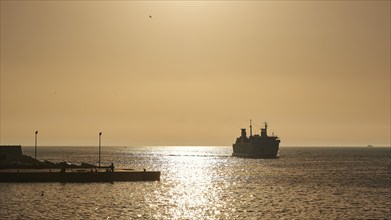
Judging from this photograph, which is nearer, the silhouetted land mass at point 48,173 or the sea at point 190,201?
the sea at point 190,201

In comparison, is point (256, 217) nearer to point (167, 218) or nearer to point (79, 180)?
point (167, 218)

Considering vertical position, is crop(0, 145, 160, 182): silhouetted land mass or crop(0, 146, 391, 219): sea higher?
crop(0, 145, 160, 182): silhouetted land mass

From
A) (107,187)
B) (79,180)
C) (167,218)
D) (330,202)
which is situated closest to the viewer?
(167,218)

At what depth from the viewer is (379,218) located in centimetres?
6469

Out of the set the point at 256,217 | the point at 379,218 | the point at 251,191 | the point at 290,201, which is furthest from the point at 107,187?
the point at 379,218

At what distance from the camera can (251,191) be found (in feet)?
322

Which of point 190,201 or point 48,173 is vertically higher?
point 48,173

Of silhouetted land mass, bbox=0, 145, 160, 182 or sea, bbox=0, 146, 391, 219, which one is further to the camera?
silhouetted land mass, bbox=0, 145, 160, 182

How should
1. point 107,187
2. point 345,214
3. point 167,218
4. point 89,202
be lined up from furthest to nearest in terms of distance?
point 107,187 < point 89,202 < point 345,214 < point 167,218

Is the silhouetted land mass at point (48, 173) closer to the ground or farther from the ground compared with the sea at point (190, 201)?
farther from the ground

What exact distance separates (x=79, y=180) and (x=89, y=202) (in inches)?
1102

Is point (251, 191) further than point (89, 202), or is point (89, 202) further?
point (251, 191)

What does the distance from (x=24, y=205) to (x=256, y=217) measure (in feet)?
89.9

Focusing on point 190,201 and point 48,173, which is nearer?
point 190,201
